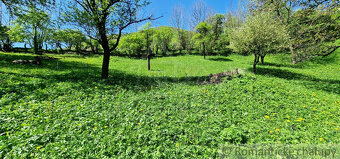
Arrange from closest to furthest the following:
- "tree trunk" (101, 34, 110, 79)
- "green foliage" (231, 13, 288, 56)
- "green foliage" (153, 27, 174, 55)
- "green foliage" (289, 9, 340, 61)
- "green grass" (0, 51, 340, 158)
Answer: "green grass" (0, 51, 340, 158) → "green foliage" (289, 9, 340, 61) → "tree trunk" (101, 34, 110, 79) → "green foliage" (231, 13, 288, 56) → "green foliage" (153, 27, 174, 55)

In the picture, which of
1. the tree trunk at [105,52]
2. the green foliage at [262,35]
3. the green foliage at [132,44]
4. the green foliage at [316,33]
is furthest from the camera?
the green foliage at [132,44]

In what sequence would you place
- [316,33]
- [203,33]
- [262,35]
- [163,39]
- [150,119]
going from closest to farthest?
[150,119], [316,33], [262,35], [203,33], [163,39]

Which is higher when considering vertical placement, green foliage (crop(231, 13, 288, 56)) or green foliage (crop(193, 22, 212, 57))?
green foliage (crop(193, 22, 212, 57))

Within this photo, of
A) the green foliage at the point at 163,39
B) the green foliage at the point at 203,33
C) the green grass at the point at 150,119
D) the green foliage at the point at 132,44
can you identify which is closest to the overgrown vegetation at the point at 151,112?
the green grass at the point at 150,119

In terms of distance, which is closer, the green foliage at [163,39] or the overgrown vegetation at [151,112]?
the overgrown vegetation at [151,112]

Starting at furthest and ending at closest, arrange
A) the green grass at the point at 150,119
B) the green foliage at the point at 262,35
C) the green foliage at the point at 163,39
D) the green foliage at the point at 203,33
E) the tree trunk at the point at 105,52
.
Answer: the green foliage at the point at 163,39, the green foliage at the point at 203,33, the green foliage at the point at 262,35, the tree trunk at the point at 105,52, the green grass at the point at 150,119

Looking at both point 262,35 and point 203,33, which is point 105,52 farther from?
point 203,33

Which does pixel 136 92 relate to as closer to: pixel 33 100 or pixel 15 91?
pixel 33 100

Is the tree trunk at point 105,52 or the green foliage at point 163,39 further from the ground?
the green foliage at point 163,39

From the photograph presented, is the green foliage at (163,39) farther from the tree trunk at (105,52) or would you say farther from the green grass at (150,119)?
the green grass at (150,119)

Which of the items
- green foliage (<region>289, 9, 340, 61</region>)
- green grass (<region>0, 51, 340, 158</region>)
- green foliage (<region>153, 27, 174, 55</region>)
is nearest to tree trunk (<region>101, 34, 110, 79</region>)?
green grass (<region>0, 51, 340, 158</region>)

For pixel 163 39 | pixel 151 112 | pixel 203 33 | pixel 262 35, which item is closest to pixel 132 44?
pixel 163 39

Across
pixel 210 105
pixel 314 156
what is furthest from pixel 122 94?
pixel 314 156

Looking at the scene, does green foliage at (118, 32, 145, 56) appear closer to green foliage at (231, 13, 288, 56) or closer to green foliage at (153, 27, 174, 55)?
green foliage at (153, 27, 174, 55)
